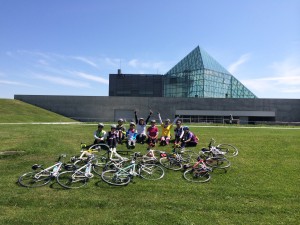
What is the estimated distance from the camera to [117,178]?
9086 mm

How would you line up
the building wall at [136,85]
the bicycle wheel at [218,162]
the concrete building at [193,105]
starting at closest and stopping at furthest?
the bicycle wheel at [218,162] < the concrete building at [193,105] < the building wall at [136,85]

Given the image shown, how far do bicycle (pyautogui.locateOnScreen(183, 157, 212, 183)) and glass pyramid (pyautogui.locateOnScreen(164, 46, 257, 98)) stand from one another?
172 ft

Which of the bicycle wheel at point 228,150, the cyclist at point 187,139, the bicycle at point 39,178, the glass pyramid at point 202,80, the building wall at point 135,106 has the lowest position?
the bicycle at point 39,178

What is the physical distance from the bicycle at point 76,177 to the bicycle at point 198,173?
10.3 feet

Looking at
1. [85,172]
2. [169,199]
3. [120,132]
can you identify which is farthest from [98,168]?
[120,132]

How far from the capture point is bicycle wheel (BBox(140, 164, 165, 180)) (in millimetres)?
9775

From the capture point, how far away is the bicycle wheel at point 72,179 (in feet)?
29.2

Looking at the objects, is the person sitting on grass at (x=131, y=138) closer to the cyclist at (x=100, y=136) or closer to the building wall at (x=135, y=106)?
the cyclist at (x=100, y=136)

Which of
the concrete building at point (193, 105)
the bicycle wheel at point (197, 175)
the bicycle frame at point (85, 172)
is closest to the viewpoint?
the bicycle frame at point (85, 172)

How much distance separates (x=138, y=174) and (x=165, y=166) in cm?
146

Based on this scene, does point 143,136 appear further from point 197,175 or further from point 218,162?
point 197,175

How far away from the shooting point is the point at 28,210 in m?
7.32

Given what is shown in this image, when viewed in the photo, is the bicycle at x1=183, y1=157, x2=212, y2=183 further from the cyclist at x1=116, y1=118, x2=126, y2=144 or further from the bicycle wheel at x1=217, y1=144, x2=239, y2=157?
the cyclist at x1=116, y1=118, x2=126, y2=144

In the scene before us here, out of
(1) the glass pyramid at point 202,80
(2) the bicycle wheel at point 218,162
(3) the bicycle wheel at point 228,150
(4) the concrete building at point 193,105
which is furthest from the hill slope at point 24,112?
(2) the bicycle wheel at point 218,162
